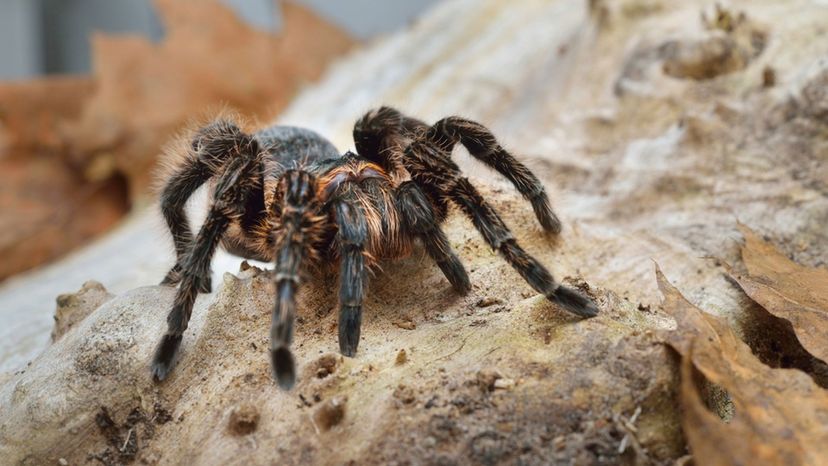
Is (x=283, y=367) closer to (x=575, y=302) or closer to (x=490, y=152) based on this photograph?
(x=575, y=302)

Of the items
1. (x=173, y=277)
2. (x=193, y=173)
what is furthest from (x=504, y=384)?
(x=193, y=173)

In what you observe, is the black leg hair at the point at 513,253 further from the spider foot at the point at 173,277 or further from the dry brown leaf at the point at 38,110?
the dry brown leaf at the point at 38,110

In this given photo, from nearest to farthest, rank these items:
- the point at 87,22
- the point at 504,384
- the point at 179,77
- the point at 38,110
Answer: the point at 504,384, the point at 38,110, the point at 179,77, the point at 87,22

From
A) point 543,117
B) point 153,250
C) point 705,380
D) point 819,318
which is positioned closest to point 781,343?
point 819,318

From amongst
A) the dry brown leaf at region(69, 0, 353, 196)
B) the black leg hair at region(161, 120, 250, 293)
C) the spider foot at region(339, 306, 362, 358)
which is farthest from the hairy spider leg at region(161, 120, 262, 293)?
the dry brown leaf at region(69, 0, 353, 196)

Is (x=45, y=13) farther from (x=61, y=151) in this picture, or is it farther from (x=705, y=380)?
(x=705, y=380)

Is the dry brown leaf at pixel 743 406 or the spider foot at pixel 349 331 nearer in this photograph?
the dry brown leaf at pixel 743 406

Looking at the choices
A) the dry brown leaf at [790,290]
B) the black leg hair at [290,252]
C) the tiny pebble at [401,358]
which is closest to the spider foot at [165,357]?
the black leg hair at [290,252]
